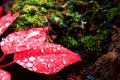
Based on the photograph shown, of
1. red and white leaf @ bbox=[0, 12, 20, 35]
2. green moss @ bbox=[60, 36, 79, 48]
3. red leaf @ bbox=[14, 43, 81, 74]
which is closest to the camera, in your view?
red leaf @ bbox=[14, 43, 81, 74]

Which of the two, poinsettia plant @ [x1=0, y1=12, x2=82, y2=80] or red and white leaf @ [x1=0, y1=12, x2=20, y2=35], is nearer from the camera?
poinsettia plant @ [x1=0, y1=12, x2=82, y2=80]

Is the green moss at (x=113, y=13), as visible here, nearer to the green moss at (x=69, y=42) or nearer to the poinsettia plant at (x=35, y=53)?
the green moss at (x=69, y=42)

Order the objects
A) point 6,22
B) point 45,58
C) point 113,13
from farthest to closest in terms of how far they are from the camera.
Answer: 1. point 113,13
2. point 6,22
3. point 45,58

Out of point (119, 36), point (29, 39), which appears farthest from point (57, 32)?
point (119, 36)

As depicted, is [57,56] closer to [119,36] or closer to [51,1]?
[119,36]

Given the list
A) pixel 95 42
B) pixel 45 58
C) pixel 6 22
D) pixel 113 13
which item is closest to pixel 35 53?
pixel 45 58

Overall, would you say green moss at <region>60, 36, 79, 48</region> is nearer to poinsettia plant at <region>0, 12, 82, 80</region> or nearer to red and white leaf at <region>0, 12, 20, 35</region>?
poinsettia plant at <region>0, 12, 82, 80</region>

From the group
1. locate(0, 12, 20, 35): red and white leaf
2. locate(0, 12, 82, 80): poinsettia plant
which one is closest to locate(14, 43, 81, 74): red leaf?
locate(0, 12, 82, 80): poinsettia plant

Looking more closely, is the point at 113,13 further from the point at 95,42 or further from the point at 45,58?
the point at 45,58
